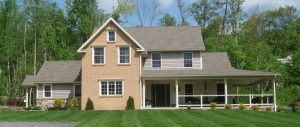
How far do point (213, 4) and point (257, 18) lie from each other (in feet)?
44.2

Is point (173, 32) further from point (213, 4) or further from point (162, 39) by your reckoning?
point (213, 4)

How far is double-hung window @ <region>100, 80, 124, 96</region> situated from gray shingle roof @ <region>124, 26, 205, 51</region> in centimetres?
423

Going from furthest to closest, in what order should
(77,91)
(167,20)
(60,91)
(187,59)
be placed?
1. (167,20)
2. (60,91)
3. (77,91)
4. (187,59)

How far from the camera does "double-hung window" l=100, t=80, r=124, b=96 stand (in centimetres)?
3850

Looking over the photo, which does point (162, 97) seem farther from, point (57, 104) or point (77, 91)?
point (57, 104)

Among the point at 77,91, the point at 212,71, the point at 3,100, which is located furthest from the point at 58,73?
the point at 212,71

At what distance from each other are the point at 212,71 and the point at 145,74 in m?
5.26

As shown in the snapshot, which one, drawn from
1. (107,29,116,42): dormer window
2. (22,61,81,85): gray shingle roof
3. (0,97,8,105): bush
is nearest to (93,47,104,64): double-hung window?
(107,29,116,42): dormer window

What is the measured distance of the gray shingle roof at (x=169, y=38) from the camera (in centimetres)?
4094

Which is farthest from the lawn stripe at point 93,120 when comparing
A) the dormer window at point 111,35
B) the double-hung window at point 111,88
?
the dormer window at point 111,35

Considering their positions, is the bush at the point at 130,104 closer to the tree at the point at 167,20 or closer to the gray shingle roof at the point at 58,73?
the gray shingle roof at the point at 58,73

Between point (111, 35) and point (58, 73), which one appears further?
point (58, 73)

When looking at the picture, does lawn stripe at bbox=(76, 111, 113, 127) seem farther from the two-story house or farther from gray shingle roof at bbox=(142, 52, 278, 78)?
gray shingle roof at bbox=(142, 52, 278, 78)

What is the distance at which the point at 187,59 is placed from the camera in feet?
134
